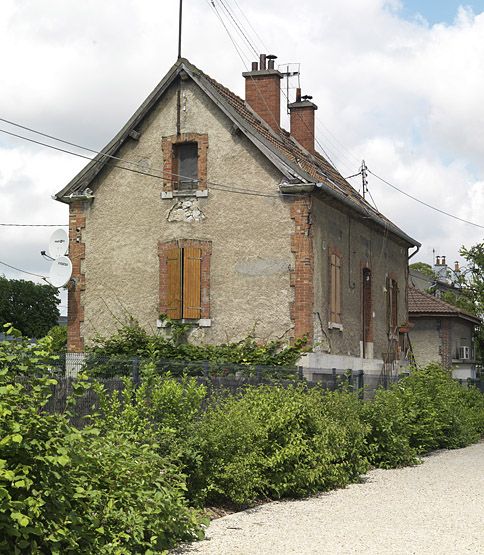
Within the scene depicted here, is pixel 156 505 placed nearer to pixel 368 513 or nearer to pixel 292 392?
pixel 368 513

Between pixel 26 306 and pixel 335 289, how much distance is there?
4774 centimetres

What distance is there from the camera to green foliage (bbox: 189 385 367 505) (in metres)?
10.4

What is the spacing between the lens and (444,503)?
37.5ft

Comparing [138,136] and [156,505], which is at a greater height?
[138,136]

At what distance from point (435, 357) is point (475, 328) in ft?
14.7

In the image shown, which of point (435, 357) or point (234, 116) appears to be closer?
point (234, 116)

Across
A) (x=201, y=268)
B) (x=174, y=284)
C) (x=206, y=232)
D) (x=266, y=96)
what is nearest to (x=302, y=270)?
(x=201, y=268)

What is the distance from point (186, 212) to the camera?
21750 mm

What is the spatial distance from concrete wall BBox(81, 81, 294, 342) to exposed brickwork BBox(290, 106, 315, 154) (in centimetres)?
667

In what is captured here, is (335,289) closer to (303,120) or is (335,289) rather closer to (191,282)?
(191,282)

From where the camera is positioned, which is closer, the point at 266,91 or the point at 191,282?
the point at 191,282

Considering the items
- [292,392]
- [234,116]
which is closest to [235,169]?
[234,116]

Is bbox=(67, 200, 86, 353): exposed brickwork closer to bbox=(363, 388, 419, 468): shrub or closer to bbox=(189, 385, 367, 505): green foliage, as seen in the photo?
bbox=(363, 388, 419, 468): shrub

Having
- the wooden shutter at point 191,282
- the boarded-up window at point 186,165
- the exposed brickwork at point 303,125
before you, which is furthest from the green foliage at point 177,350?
the exposed brickwork at point 303,125
